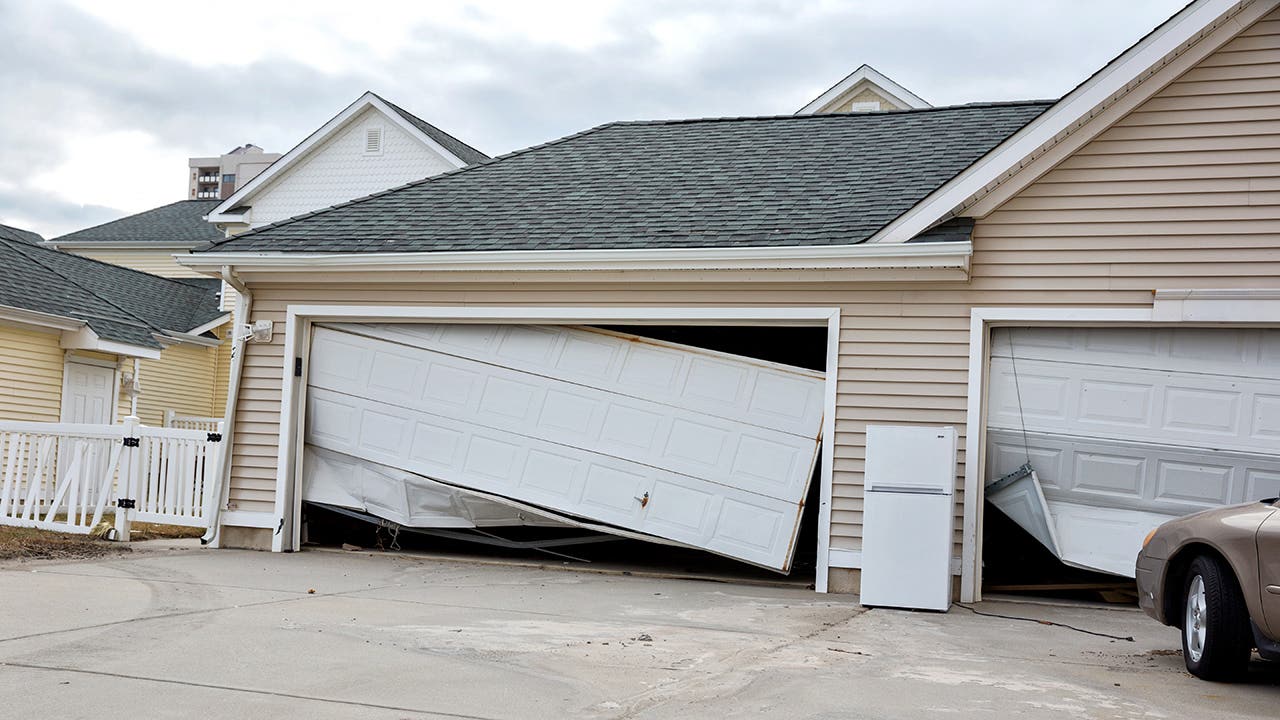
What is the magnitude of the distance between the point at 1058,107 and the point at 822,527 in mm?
3985

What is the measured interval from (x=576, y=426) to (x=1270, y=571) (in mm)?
6415

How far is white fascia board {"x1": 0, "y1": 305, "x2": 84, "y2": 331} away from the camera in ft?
51.3

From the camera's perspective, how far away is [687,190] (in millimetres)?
11617

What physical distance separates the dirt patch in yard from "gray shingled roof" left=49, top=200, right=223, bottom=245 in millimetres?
20193

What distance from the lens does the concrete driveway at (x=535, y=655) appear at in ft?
15.3

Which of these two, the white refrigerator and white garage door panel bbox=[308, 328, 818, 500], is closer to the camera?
the white refrigerator

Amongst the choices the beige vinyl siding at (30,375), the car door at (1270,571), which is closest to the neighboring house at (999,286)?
the car door at (1270,571)

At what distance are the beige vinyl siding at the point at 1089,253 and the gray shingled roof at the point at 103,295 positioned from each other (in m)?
10.7

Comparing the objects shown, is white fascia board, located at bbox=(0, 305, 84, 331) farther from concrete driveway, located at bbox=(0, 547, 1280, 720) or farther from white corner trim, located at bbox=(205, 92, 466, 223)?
concrete driveway, located at bbox=(0, 547, 1280, 720)

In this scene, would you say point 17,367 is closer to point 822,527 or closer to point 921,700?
point 822,527

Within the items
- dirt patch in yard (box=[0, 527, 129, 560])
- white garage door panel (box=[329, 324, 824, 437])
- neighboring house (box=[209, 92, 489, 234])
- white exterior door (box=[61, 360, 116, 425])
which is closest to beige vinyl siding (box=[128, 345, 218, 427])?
white exterior door (box=[61, 360, 116, 425])

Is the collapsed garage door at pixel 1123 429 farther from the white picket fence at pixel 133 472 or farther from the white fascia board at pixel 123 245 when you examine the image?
the white fascia board at pixel 123 245

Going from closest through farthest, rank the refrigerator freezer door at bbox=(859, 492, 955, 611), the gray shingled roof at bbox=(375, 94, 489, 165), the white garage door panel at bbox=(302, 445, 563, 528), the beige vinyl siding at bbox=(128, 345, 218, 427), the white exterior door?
the refrigerator freezer door at bbox=(859, 492, 955, 611)
the white garage door panel at bbox=(302, 445, 563, 528)
the white exterior door
the beige vinyl siding at bbox=(128, 345, 218, 427)
the gray shingled roof at bbox=(375, 94, 489, 165)

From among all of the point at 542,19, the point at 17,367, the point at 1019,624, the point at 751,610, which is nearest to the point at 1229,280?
the point at 1019,624
